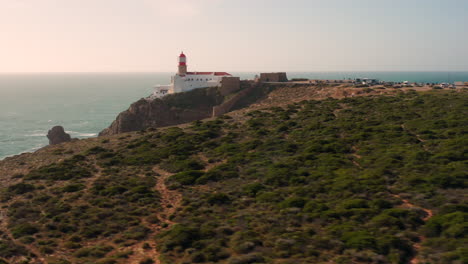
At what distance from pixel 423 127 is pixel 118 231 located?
27683 mm

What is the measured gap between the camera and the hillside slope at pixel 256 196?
666 inches

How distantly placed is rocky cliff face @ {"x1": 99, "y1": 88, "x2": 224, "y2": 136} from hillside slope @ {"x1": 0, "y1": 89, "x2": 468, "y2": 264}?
29045 mm

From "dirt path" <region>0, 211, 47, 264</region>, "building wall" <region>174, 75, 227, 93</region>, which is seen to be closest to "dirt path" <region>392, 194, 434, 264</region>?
"dirt path" <region>0, 211, 47, 264</region>

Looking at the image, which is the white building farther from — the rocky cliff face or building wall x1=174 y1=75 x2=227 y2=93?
the rocky cliff face

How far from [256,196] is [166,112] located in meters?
50.9

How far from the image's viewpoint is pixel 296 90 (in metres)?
72.1

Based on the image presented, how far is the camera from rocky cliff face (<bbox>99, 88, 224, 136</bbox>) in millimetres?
71250

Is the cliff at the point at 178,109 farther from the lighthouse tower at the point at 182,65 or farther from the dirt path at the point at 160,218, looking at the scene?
the dirt path at the point at 160,218

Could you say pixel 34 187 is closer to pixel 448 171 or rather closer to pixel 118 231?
pixel 118 231

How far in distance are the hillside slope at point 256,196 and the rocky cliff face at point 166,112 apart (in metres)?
29.0

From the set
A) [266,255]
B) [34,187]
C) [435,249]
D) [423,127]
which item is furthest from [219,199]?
[423,127]

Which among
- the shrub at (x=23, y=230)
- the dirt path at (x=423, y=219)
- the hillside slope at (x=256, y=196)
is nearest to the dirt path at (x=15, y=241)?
the hillside slope at (x=256, y=196)

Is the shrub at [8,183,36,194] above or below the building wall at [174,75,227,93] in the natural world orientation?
below

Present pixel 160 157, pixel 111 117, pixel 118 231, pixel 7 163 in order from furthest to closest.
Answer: pixel 111 117, pixel 7 163, pixel 160 157, pixel 118 231
